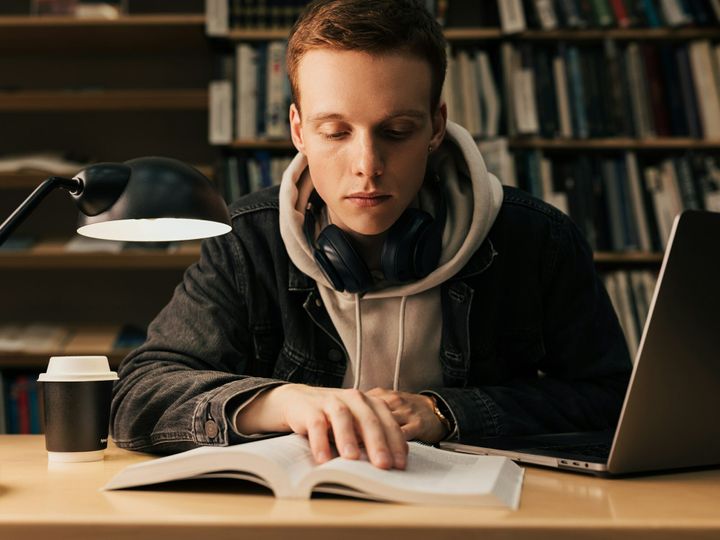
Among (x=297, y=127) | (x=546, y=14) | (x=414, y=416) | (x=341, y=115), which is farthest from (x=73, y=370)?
(x=546, y=14)

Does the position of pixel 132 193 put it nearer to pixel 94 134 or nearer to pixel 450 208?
pixel 450 208

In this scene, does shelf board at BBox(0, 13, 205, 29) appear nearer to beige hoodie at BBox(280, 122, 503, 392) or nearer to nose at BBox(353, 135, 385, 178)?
beige hoodie at BBox(280, 122, 503, 392)

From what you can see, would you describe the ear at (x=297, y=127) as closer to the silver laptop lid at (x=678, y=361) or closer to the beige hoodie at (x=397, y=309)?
the beige hoodie at (x=397, y=309)

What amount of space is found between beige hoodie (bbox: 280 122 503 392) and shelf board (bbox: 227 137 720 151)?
150 cm

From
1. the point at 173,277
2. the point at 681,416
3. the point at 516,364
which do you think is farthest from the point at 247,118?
the point at 681,416

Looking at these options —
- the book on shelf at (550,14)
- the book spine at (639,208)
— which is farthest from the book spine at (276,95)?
the book spine at (639,208)

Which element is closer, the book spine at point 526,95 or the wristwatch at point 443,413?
the wristwatch at point 443,413

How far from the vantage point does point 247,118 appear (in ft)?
9.45

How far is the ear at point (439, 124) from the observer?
54.8 inches

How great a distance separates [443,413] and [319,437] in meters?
0.29

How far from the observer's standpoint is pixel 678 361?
83 cm

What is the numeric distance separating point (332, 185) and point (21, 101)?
6.88 ft

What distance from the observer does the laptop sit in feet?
2.60

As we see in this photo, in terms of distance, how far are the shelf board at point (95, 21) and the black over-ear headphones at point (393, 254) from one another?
1.83m
